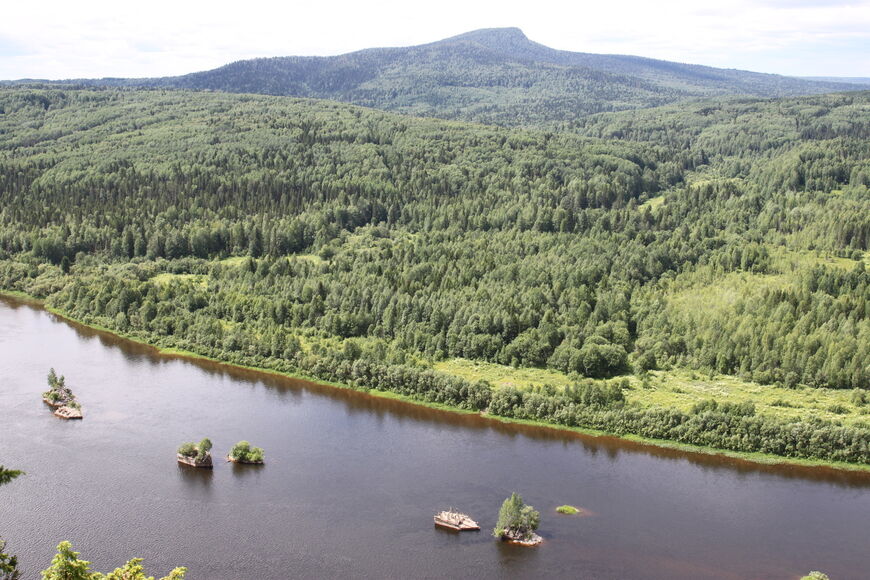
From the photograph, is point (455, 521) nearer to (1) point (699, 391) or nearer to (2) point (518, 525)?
(2) point (518, 525)

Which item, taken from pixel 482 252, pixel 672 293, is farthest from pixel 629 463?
pixel 482 252

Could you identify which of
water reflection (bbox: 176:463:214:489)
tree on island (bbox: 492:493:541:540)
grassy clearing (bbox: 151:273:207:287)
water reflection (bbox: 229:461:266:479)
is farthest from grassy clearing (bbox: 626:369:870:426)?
grassy clearing (bbox: 151:273:207:287)

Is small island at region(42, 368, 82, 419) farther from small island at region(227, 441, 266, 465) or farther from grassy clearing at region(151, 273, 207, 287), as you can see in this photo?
grassy clearing at region(151, 273, 207, 287)

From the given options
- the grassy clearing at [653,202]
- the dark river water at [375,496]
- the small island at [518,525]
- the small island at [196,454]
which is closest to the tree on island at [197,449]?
the small island at [196,454]

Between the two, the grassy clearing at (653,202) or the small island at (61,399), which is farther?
the grassy clearing at (653,202)

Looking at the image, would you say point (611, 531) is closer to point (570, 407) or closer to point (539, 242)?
point (570, 407)

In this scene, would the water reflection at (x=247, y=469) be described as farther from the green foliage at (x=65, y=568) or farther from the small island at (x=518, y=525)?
the green foliage at (x=65, y=568)
